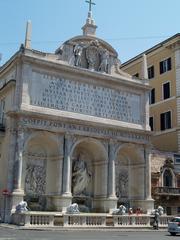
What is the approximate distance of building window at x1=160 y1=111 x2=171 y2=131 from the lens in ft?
156

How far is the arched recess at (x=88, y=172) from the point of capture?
36844 mm

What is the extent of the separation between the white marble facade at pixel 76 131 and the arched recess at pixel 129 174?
96 mm

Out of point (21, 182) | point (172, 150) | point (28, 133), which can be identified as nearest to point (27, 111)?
point (28, 133)

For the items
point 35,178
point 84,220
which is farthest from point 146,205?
point 35,178

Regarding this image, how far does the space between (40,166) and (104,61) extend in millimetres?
11870

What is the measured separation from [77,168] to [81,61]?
32.7 ft

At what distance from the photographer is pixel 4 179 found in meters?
33.0

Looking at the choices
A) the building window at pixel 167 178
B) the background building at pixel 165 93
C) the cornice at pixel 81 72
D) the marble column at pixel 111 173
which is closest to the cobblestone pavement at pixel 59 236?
the marble column at pixel 111 173

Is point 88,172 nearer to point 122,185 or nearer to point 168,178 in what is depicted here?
point 122,185

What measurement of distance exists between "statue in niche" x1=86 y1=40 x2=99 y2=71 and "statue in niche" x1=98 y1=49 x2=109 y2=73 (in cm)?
49

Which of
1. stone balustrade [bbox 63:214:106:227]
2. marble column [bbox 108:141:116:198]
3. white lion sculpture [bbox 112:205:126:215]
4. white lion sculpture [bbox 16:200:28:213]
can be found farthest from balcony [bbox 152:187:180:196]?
white lion sculpture [bbox 16:200:28:213]

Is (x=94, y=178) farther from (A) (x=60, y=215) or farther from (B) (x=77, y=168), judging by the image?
(A) (x=60, y=215)

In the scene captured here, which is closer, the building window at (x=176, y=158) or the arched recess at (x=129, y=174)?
the arched recess at (x=129, y=174)

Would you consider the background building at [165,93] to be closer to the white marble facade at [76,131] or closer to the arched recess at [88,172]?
the white marble facade at [76,131]
